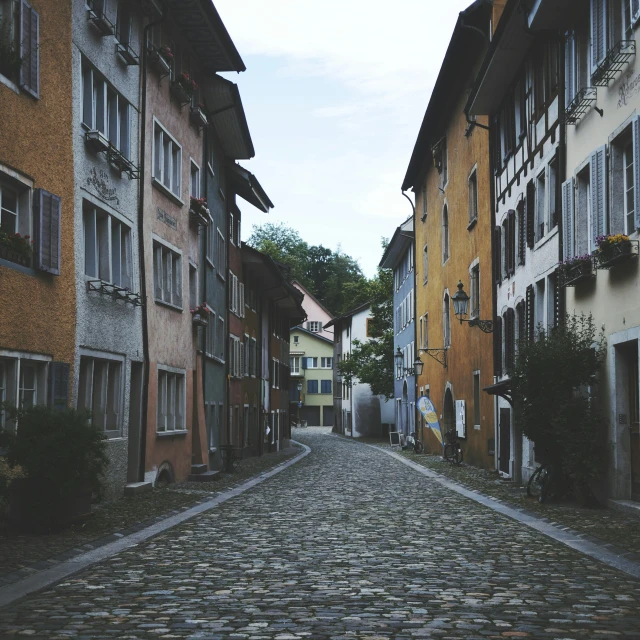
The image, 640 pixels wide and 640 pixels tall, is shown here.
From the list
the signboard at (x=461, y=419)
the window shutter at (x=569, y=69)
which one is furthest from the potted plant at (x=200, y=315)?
the window shutter at (x=569, y=69)

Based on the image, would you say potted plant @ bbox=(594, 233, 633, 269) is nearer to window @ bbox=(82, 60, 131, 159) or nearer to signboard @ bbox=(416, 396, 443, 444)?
window @ bbox=(82, 60, 131, 159)

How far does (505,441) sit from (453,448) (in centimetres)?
702

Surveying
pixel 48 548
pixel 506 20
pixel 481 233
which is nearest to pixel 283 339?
pixel 481 233

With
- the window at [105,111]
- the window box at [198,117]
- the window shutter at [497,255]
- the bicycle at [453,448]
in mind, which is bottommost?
the bicycle at [453,448]

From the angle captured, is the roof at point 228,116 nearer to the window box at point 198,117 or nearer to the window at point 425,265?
the window box at point 198,117

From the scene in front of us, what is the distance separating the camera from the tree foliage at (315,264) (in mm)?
107438

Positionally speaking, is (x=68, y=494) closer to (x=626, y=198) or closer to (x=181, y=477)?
(x=626, y=198)

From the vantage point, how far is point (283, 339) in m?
56.3

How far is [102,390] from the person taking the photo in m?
17.4

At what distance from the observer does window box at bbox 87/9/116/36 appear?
1631 centimetres

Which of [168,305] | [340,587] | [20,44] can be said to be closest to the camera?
[340,587]

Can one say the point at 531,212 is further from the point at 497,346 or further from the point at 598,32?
the point at 598,32

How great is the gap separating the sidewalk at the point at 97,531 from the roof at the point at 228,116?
1076 cm

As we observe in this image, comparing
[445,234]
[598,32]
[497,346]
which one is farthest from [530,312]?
[445,234]
